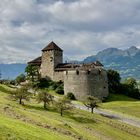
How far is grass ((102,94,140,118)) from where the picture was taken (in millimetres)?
106012

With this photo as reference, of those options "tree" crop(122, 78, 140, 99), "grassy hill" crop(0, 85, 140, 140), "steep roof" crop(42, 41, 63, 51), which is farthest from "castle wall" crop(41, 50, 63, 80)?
"grassy hill" crop(0, 85, 140, 140)

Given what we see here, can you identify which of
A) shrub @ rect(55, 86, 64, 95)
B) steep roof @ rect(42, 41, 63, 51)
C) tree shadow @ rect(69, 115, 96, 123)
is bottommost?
tree shadow @ rect(69, 115, 96, 123)

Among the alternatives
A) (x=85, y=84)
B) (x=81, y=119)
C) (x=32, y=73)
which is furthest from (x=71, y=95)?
(x=81, y=119)

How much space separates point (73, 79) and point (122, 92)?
86.1 ft

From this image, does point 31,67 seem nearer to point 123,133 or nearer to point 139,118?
point 139,118

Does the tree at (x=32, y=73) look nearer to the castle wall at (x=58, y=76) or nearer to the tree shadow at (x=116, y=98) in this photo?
the castle wall at (x=58, y=76)

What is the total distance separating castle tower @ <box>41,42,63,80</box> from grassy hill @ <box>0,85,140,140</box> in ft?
185

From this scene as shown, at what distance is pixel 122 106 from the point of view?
4505 inches

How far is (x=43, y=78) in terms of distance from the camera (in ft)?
475

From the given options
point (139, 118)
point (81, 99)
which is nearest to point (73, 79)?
point (81, 99)

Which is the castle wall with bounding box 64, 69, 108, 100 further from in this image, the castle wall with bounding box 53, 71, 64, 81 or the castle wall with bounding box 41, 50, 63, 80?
the castle wall with bounding box 41, 50, 63, 80

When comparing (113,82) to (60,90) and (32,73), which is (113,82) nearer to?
(60,90)

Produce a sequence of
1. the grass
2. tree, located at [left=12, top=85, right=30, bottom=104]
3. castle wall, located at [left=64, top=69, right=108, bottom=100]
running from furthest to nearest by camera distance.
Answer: castle wall, located at [left=64, top=69, right=108, bottom=100], the grass, tree, located at [left=12, top=85, right=30, bottom=104]

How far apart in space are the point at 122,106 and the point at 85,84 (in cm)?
1804
